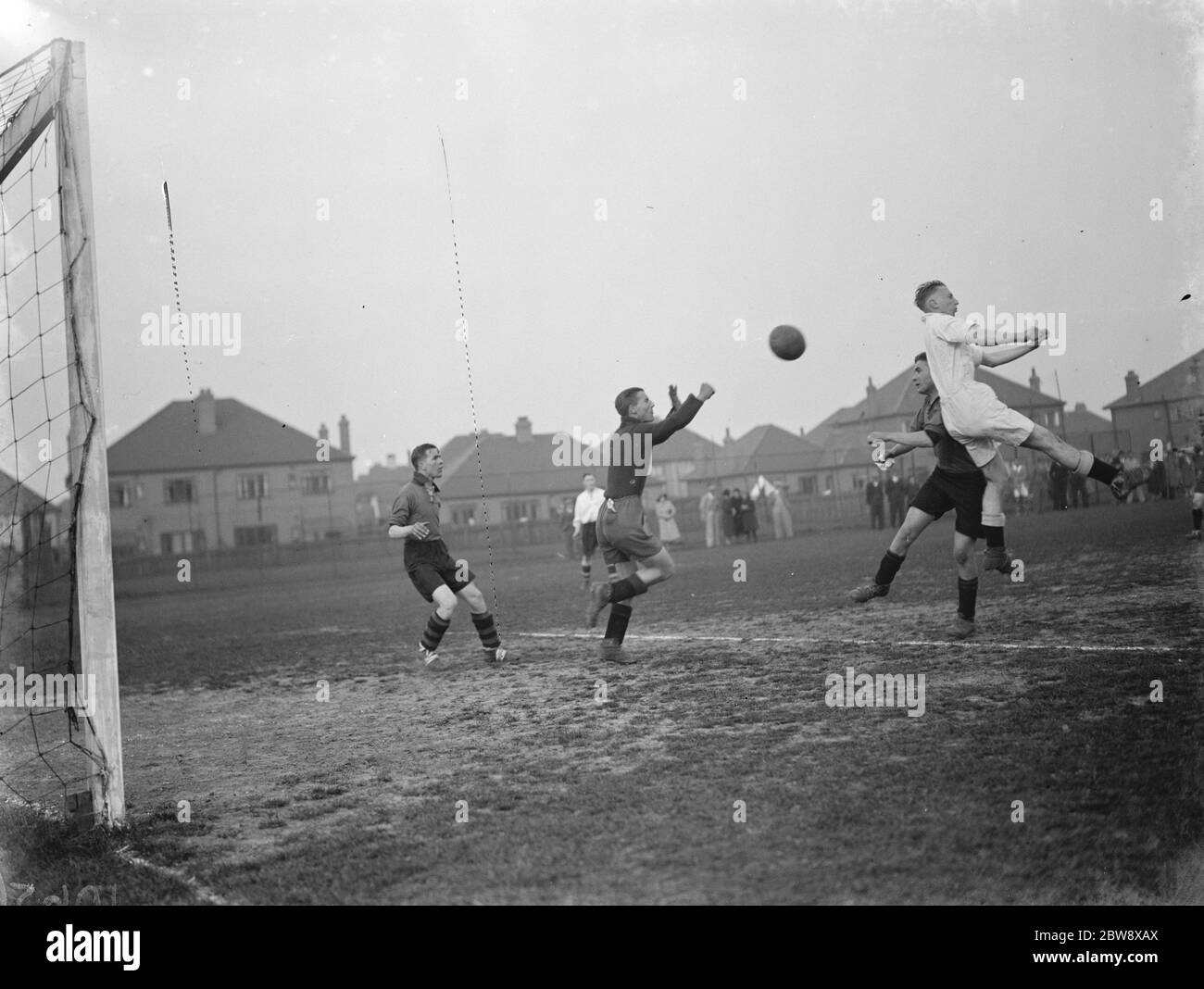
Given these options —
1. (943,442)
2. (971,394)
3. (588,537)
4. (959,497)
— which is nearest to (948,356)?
(971,394)

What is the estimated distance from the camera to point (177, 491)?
4750 cm

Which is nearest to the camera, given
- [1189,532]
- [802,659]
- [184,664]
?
[802,659]

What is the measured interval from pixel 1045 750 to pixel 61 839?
15.3ft

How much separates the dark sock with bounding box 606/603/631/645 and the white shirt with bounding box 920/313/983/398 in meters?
2.91

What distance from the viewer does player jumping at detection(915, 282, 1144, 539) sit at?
258 inches

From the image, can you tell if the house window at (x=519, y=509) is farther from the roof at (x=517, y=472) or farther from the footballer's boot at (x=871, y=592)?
the footballer's boot at (x=871, y=592)

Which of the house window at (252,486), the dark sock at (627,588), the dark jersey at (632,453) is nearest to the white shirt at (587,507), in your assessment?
the dark sock at (627,588)

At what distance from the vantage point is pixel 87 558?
5.19m

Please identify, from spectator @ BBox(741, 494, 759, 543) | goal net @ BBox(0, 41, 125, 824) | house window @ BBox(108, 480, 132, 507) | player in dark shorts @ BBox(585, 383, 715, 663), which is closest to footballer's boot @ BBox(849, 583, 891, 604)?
player in dark shorts @ BBox(585, 383, 715, 663)

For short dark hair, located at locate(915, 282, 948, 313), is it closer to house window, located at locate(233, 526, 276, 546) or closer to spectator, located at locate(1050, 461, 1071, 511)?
spectator, located at locate(1050, 461, 1071, 511)

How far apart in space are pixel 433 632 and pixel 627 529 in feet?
7.07

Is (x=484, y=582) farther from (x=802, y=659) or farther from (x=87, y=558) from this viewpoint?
(x=87, y=558)

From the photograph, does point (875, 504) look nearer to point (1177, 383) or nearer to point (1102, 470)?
point (1177, 383)

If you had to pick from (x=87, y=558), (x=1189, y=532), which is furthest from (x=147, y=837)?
(x=1189, y=532)
